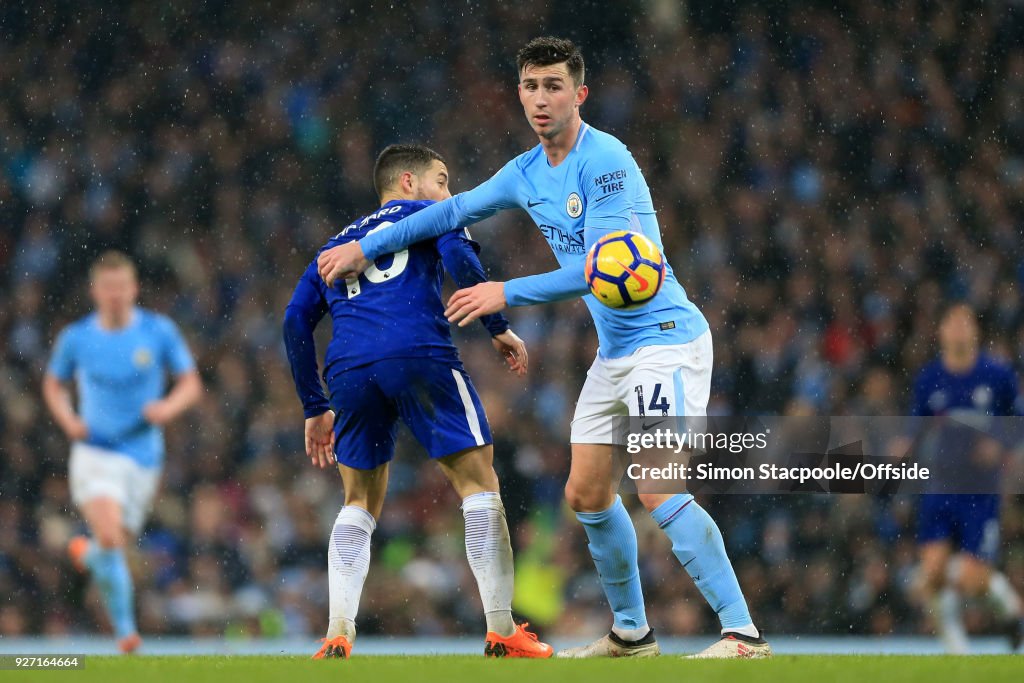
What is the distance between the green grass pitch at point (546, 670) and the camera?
12.0ft

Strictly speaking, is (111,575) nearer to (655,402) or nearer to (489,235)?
(655,402)

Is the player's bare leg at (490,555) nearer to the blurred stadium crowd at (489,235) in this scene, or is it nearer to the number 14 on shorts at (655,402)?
the number 14 on shorts at (655,402)

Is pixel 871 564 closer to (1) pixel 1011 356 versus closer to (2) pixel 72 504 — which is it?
(1) pixel 1011 356

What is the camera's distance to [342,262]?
16.2 feet

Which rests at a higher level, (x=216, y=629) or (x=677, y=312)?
(x=677, y=312)

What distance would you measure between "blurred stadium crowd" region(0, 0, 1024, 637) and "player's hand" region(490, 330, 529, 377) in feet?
15.7

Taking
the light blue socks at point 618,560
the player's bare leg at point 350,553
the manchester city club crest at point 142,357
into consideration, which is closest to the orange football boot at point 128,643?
the manchester city club crest at point 142,357

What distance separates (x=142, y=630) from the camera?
9602 millimetres

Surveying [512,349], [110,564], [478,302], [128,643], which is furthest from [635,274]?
[110,564]

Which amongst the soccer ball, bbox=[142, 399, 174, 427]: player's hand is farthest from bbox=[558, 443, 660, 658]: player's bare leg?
Answer: bbox=[142, 399, 174, 427]: player's hand

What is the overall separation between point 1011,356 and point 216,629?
665 cm

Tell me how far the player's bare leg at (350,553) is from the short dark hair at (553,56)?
1.62m

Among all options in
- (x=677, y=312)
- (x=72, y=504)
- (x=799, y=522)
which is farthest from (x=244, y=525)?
(x=677, y=312)

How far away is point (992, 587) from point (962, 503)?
526mm
